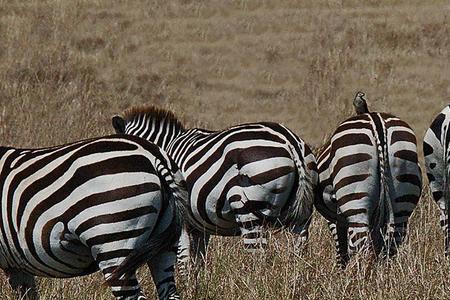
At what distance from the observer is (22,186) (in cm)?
520

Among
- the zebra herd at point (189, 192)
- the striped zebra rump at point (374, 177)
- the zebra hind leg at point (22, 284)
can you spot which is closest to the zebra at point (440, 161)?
the zebra herd at point (189, 192)

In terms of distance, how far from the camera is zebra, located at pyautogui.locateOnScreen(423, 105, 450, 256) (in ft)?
23.6

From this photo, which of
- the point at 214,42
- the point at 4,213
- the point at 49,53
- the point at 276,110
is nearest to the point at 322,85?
the point at 276,110

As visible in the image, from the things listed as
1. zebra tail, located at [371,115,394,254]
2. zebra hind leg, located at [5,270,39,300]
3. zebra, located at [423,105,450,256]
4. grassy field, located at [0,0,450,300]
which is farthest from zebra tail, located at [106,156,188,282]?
grassy field, located at [0,0,450,300]

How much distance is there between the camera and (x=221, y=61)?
70.3 ft

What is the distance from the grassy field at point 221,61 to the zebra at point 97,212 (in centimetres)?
1017

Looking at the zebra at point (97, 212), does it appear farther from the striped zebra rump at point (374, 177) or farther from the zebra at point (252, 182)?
the striped zebra rump at point (374, 177)

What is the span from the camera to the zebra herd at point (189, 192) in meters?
4.93

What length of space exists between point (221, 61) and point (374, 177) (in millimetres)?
14586

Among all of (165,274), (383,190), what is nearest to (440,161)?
(383,190)

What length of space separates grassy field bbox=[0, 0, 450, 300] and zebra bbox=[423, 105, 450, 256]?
29.0 ft

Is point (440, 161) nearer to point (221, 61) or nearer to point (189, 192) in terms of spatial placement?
point (189, 192)

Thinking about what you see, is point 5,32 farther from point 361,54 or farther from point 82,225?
point 82,225

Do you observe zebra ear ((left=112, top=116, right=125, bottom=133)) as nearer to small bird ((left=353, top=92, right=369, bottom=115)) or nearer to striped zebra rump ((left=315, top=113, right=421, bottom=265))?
small bird ((left=353, top=92, right=369, bottom=115))
